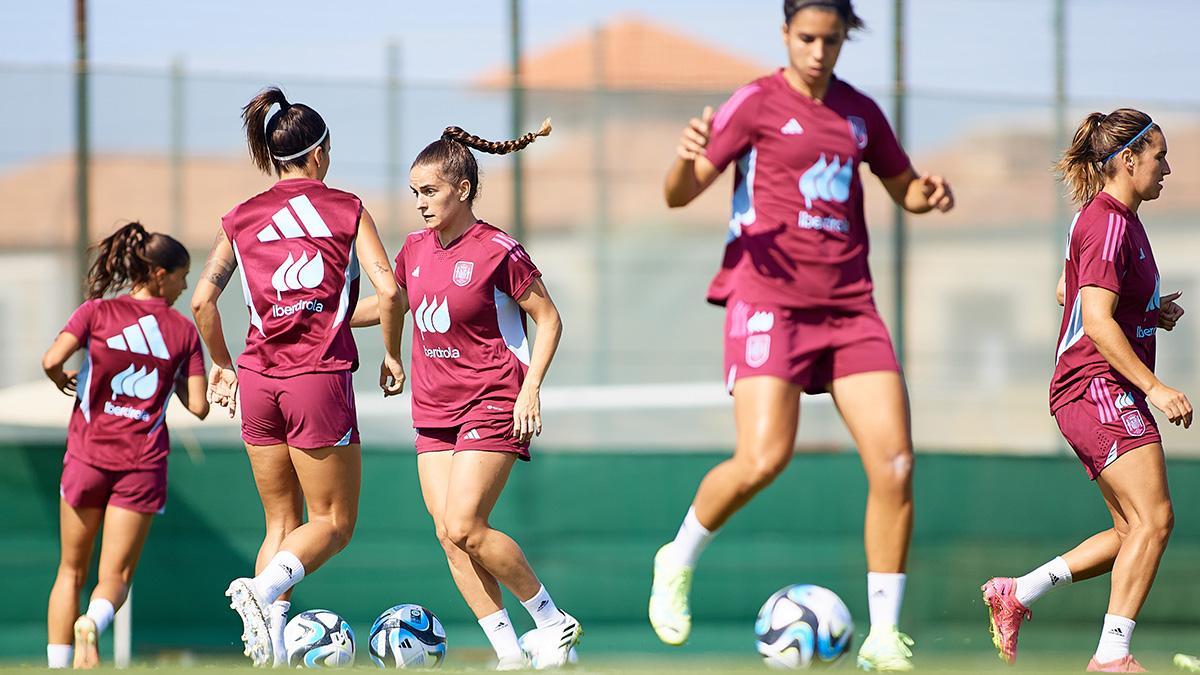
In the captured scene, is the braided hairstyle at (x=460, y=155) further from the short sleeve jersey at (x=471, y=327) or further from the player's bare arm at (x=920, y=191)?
the player's bare arm at (x=920, y=191)

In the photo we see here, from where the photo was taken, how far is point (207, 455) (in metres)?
9.41

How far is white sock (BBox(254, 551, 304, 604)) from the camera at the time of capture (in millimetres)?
5531

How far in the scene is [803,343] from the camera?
4.84m

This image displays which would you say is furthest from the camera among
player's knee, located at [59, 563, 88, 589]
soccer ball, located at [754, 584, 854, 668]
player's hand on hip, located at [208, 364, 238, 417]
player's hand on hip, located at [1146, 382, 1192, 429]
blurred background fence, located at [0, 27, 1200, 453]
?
blurred background fence, located at [0, 27, 1200, 453]

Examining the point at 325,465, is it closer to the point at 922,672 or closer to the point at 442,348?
the point at 442,348

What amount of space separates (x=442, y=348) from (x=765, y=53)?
5.15 m

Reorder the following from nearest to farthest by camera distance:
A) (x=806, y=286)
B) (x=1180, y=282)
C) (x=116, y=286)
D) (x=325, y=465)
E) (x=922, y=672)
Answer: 1. (x=922, y=672)
2. (x=806, y=286)
3. (x=325, y=465)
4. (x=116, y=286)
5. (x=1180, y=282)

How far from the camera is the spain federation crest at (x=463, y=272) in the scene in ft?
19.0

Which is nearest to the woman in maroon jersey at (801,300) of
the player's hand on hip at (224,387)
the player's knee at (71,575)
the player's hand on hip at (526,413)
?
the player's hand on hip at (526,413)

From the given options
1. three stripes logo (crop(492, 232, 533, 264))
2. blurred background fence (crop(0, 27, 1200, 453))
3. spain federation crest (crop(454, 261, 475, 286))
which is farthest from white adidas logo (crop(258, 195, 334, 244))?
blurred background fence (crop(0, 27, 1200, 453))

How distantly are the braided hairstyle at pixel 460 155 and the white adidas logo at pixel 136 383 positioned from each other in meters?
1.93

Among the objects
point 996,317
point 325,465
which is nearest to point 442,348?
point 325,465

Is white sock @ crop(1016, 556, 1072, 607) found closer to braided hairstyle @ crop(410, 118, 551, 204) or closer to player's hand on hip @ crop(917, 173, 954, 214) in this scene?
player's hand on hip @ crop(917, 173, 954, 214)

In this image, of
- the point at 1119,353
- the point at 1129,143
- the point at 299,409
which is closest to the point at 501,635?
the point at 299,409
